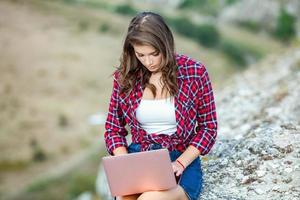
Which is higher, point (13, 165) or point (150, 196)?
point (150, 196)

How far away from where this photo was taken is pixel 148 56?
4242 mm

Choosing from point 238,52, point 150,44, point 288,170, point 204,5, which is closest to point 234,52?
point 238,52

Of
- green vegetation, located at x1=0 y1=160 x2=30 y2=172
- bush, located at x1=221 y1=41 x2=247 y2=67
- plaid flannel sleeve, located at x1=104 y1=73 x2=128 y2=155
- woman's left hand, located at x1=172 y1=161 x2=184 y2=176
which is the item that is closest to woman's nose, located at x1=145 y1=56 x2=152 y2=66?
plaid flannel sleeve, located at x1=104 y1=73 x2=128 y2=155

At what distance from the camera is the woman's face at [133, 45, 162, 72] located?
4.20 metres

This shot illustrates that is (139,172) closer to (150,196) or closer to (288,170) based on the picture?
(150,196)

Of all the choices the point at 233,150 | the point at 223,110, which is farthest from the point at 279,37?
the point at 233,150

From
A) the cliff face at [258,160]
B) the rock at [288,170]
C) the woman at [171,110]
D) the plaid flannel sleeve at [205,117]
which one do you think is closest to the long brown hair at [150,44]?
the woman at [171,110]

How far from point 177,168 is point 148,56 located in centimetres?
87

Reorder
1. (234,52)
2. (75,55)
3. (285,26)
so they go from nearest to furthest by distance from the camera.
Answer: (285,26) → (234,52) → (75,55)

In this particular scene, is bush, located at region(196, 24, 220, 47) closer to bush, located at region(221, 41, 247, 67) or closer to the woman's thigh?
bush, located at region(221, 41, 247, 67)

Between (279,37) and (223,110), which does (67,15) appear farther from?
(223,110)

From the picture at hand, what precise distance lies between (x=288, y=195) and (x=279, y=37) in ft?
123

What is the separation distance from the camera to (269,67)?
48.8ft

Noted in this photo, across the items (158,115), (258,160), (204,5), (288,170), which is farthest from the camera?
(204,5)
